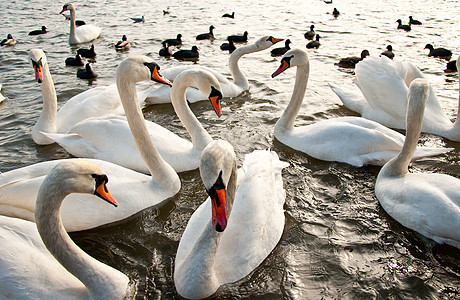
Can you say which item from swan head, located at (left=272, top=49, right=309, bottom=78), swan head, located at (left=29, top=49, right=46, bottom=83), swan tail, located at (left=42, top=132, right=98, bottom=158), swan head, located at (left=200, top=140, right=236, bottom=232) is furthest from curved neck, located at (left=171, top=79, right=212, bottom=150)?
swan head, located at (left=200, top=140, right=236, bottom=232)

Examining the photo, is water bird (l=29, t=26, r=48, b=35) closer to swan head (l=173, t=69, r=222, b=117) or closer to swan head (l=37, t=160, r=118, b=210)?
swan head (l=173, t=69, r=222, b=117)

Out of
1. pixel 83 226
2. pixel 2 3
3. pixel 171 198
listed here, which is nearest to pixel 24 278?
pixel 83 226

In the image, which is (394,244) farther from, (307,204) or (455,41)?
(455,41)

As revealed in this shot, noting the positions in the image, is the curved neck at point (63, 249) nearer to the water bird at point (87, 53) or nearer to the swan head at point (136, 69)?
the swan head at point (136, 69)

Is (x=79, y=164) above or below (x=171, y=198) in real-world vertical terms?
above

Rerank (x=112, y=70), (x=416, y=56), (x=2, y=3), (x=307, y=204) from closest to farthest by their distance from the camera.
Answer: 1. (x=307, y=204)
2. (x=112, y=70)
3. (x=416, y=56)
4. (x=2, y=3)

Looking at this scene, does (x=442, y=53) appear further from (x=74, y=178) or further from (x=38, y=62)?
(x=74, y=178)

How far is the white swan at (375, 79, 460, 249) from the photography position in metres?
4.59

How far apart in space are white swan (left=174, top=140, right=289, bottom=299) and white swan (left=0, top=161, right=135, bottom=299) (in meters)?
0.69

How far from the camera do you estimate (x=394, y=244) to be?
4848mm

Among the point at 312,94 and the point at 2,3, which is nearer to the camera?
the point at 312,94

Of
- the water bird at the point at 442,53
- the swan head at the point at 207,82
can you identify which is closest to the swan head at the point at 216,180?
the swan head at the point at 207,82

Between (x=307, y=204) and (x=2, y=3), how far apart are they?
2217 cm

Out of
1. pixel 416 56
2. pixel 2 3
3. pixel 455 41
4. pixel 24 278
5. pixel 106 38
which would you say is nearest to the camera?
pixel 24 278
